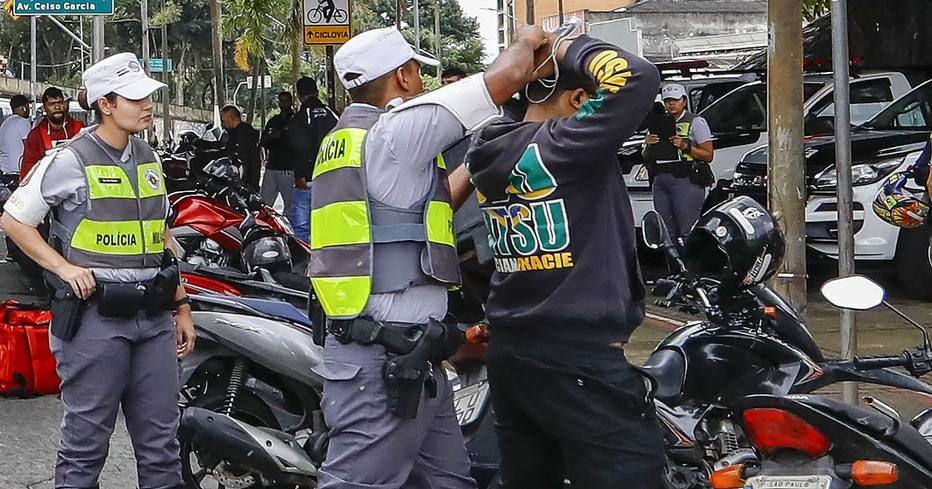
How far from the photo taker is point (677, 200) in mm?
11516

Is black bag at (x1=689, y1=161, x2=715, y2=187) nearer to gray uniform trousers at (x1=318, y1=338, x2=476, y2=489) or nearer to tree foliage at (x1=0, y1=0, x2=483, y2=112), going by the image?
gray uniform trousers at (x1=318, y1=338, x2=476, y2=489)

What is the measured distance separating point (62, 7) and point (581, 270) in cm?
1004

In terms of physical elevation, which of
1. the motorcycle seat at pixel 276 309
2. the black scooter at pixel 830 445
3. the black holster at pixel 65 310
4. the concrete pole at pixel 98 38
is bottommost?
the black scooter at pixel 830 445

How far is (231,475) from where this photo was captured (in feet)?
16.5

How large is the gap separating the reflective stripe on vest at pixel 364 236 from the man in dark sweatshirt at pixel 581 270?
1.02ft

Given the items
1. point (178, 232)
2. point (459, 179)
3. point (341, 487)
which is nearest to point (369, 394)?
point (341, 487)

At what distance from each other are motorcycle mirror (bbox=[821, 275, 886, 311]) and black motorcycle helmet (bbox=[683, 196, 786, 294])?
65 centimetres

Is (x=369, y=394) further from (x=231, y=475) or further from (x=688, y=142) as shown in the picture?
(x=688, y=142)

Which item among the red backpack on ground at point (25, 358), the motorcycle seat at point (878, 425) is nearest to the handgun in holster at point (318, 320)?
the motorcycle seat at point (878, 425)

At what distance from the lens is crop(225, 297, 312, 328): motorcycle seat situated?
5871mm

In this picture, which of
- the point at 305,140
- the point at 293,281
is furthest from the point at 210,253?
the point at 305,140

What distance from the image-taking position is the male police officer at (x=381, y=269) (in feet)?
12.5

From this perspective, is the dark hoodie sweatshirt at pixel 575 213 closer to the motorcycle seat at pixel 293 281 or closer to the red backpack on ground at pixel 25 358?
the motorcycle seat at pixel 293 281

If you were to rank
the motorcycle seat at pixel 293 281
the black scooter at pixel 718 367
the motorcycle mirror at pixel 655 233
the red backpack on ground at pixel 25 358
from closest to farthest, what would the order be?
the black scooter at pixel 718 367 < the motorcycle mirror at pixel 655 233 < the motorcycle seat at pixel 293 281 < the red backpack on ground at pixel 25 358
